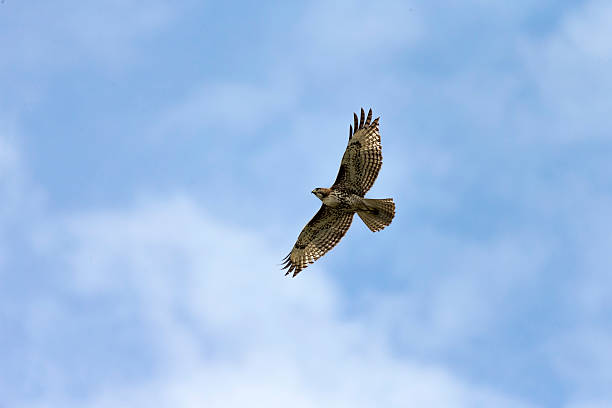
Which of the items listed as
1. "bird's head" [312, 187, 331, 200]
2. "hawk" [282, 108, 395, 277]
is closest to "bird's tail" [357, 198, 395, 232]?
"hawk" [282, 108, 395, 277]

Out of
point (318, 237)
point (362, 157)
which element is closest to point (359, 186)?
point (362, 157)

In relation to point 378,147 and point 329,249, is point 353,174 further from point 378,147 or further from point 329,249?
point 329,249

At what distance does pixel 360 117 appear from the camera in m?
26.3

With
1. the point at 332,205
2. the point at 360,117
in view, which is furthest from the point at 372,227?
the point at 360,117

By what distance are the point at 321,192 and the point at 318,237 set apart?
1862mm

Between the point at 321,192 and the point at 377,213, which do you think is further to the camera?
the point at 321,192

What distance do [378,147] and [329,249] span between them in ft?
12.0

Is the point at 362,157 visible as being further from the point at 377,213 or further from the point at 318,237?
the point at 318,237

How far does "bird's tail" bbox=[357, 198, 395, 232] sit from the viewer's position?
85.1 ft

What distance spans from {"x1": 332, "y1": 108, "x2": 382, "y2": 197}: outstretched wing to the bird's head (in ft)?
1.92

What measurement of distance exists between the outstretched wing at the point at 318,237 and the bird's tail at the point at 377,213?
0.81 metres

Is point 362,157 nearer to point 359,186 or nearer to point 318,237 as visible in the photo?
point 359,186

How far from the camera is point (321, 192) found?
87.5 ft

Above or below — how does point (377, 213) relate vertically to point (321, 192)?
below
